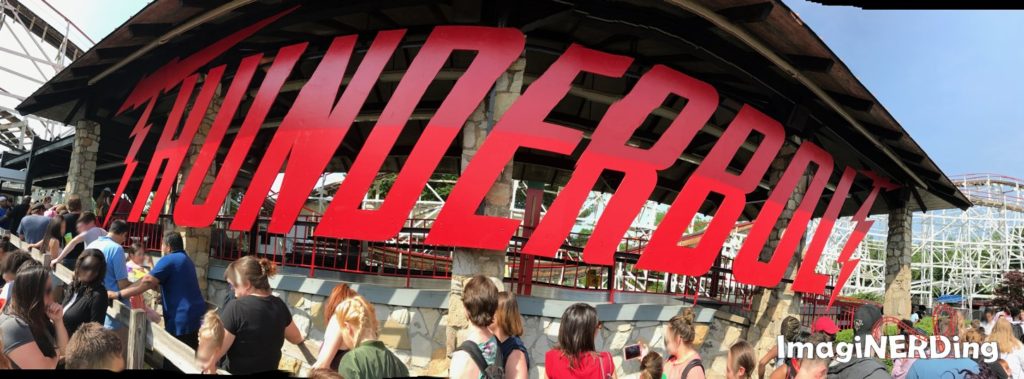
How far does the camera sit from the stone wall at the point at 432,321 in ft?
25.0

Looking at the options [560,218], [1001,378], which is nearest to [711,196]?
[560,218]

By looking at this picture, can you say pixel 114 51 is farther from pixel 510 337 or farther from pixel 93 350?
pixel 510 337

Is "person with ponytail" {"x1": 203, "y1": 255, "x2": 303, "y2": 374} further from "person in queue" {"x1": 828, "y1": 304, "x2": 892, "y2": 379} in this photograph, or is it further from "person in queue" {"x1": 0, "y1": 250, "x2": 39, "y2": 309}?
"person in queue" {"x1": 828, "y1": 304, "x2": 892, "y2": 379}

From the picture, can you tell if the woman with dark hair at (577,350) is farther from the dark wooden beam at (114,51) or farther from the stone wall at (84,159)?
the stone wall at (84,159)

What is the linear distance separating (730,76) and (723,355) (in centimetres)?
447

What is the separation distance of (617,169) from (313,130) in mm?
3983

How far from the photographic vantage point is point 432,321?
25.4 ft

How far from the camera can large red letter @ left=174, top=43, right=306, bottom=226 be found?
9.24m

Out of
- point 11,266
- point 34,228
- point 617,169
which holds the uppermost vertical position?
point 617,169

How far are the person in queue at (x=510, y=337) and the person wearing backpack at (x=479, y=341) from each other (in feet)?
0.15

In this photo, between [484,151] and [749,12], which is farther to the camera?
[749,12]

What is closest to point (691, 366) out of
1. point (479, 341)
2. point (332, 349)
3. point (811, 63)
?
point (479, 341)

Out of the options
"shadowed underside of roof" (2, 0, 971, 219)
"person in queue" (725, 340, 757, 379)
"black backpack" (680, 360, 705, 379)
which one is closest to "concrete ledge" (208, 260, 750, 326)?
"shadowed underside of roof" (2, 0, 971, 219)

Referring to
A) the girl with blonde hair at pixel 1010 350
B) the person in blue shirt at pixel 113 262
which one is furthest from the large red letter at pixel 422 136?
the girl with blonde hair at pixel 1010 350
